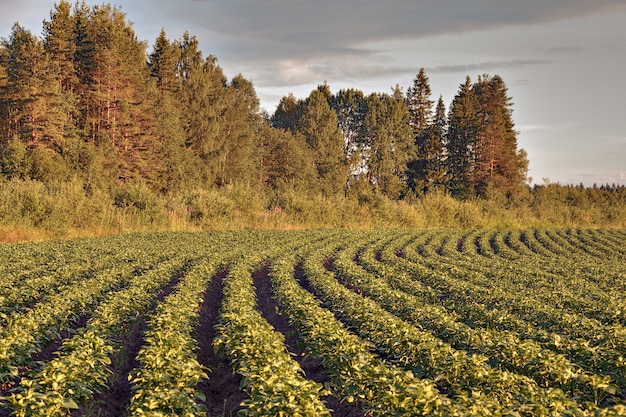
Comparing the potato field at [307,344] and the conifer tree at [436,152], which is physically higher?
the conifer tree at [436,152]

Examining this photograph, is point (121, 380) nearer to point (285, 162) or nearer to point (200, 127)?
point (200, 127)

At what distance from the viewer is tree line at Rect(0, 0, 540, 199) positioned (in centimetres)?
4053

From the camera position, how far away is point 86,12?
48.2 meters

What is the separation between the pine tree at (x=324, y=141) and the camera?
7344cm

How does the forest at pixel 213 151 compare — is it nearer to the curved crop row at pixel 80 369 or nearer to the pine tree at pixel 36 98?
the pine tree at pixel 36 98

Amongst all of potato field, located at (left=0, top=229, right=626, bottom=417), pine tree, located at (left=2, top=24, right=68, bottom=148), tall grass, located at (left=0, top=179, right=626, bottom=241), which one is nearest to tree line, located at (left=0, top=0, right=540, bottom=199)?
pine tree, located at (left=2, top=24, right=68, bottom=148)

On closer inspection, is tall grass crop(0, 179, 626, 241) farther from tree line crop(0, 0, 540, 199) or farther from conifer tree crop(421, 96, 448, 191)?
conifer tree crop(421, 96, 448, 191)

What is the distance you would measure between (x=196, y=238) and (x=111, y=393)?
21.2 m

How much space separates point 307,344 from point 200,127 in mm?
50770

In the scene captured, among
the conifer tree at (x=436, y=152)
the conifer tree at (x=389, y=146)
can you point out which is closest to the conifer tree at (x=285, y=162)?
the conifer tree at (x=389, y=146)

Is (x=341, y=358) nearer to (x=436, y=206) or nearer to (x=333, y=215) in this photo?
(x=333, y=215)

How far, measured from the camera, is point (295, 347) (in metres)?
11.0

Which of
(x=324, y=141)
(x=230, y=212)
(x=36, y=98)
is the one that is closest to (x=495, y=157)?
(x=324, y=141)

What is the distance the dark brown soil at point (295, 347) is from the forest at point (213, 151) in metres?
19.7
